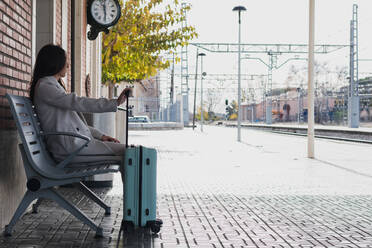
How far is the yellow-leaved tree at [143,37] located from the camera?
1664 cm

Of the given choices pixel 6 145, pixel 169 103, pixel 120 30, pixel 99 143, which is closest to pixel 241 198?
pixel 99 143

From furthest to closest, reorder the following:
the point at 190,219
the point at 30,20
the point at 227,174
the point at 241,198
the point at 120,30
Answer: the point at 120,30 < the point at 227,174 < the point at 241,198 < the point at 30,20 < the point at 190,219

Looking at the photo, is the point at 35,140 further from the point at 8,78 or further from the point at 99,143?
the point at 8,78

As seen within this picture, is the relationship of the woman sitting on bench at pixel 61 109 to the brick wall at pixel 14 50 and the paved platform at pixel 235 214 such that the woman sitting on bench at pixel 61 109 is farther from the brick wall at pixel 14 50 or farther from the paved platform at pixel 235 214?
the paved platform at pixel 235 214

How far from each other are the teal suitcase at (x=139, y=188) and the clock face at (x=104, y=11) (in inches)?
256

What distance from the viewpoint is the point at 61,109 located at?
4285mm

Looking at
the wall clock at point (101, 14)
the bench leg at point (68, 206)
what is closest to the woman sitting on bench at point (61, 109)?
the bench leg at point (68, 206)

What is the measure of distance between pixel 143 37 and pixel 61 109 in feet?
43.4

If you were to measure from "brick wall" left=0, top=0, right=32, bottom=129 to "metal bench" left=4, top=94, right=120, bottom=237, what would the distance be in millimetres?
443

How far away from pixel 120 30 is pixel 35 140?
12879 mm

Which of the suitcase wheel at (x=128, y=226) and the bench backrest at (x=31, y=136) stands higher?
the bench backrest at (x=31, y=136)

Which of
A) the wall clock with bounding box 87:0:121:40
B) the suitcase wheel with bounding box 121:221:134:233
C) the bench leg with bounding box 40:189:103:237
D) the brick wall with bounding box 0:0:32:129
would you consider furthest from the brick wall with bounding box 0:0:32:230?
the wall clock with bounding box 87:0:121:40

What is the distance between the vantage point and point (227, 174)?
9281 millimetres

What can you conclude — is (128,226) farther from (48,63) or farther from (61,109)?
(48,63)
